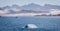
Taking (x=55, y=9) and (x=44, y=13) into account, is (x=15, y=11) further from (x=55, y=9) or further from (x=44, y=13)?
(x=55, y=9)

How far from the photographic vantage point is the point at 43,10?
6332mm

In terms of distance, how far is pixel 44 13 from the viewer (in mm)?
6344

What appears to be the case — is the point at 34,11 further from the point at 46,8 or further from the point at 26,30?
the point at 26,30

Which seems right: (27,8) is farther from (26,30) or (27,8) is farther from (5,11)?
(26,30)

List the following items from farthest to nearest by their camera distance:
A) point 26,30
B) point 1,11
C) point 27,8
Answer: point 26,30 < point 27,8 < point 1,11

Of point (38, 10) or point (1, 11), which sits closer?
point (1, 11)

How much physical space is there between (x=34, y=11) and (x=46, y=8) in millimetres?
488

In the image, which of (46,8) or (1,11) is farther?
(46,8)

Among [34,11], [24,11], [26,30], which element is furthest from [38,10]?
[26,30]

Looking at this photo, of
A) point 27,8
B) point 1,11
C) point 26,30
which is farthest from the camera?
point 26,30

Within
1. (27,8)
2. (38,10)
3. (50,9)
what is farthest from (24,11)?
(50,9)

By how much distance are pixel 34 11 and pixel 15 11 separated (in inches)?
30.0

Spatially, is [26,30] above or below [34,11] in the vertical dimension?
below

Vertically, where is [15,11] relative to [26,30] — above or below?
above
